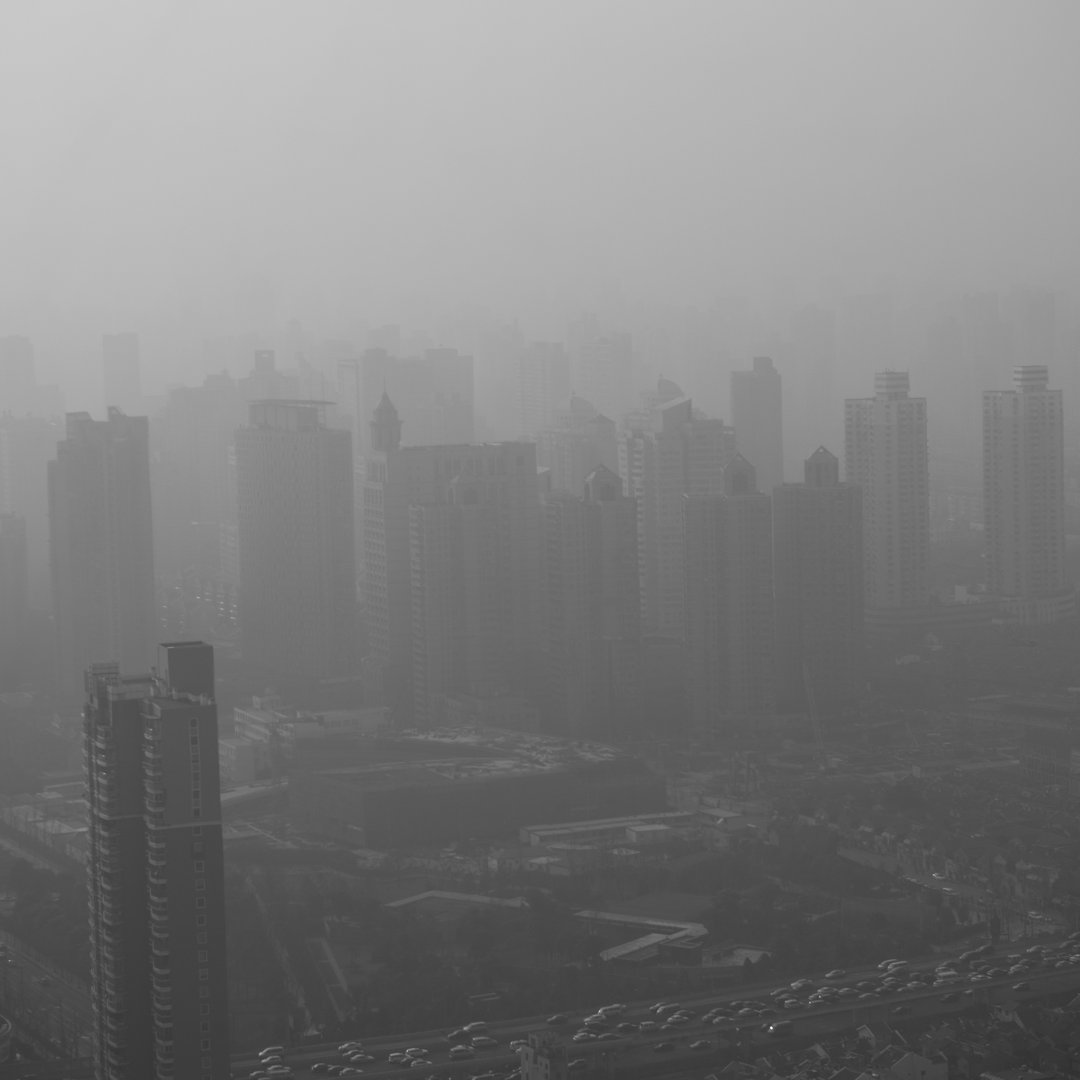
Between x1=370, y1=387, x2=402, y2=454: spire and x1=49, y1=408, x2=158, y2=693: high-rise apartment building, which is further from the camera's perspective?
x1=370, y1=387, x2=402, y2=454: spire

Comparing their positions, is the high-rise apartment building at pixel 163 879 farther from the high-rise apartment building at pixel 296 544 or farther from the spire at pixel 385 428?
the spire at pixel 385 428

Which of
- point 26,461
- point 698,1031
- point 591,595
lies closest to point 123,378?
point 26,461

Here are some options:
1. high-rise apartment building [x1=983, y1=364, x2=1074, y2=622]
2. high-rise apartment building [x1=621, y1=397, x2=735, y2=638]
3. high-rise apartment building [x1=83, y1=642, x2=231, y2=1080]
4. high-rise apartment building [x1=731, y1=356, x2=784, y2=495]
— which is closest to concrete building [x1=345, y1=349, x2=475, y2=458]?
high-rise apartment building [x1=731, y1=356, x2=784, y2=495]

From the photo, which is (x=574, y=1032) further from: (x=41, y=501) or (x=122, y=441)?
(x=41, y=501)

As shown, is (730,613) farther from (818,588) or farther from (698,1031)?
(698,1031)

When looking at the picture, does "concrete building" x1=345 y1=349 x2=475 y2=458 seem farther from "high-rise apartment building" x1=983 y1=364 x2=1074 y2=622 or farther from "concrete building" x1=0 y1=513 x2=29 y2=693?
"high-rise apartment building" x1=983 y1=364 x2=1074 y2=622

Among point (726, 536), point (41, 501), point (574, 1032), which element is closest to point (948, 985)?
point (574, 1032)
